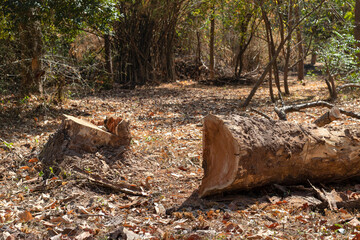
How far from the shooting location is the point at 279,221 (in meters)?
3.28

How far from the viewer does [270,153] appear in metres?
3.76

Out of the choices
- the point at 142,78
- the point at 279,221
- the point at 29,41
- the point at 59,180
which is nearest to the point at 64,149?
the point at 59,180

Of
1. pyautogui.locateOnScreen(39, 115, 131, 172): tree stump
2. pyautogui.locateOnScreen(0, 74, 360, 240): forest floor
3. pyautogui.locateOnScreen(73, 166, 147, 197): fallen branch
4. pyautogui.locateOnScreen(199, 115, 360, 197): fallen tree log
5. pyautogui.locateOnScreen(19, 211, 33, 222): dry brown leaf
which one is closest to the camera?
pyautogui.locateOnScreen(0, 74, 360, 240): forest floor

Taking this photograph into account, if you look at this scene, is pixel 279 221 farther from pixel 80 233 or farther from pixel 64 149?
pixel 64 149

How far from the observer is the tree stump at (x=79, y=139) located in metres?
4.55

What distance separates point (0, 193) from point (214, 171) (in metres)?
2.15

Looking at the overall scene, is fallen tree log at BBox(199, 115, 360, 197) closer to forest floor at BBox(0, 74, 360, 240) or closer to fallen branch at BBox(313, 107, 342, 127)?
forest floor at BBox(0, 74, 360, 240)

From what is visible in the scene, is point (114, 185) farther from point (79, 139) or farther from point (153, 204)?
point (79, 139)

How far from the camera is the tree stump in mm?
4547

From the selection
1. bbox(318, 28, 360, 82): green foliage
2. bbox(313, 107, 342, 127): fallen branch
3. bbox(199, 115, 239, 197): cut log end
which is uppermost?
bbox(318, 28, 360, 82): green foliage

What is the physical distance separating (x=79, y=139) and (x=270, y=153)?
2178 millimetres

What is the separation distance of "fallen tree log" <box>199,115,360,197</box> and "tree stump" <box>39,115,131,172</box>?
1276mm

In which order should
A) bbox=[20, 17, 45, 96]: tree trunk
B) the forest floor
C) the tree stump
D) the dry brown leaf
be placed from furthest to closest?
bbox=[20, 17, 45, 96]: tree trunk < the tree stump < the dry brown leaf < the forest floor

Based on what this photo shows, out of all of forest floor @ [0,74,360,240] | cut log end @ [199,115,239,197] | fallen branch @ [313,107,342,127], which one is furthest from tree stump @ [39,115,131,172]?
fallen branch @ [313,107,342,127]
